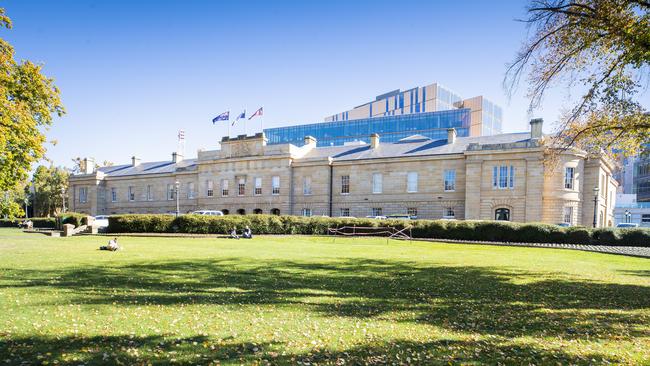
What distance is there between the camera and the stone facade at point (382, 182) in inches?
1581

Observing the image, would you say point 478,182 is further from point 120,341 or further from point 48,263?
point 120,341

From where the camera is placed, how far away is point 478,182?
41812 millimetres

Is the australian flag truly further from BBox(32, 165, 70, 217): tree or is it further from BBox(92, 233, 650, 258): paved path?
BBox(32, 165, 70, 217): tree

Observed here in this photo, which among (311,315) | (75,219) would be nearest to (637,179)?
(75,219)

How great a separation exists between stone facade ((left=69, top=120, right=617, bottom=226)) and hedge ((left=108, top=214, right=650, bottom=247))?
6308 mm

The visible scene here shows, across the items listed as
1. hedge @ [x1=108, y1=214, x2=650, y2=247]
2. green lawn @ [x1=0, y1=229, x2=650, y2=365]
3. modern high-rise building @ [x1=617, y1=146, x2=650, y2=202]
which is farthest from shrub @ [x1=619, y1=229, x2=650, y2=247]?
modern high-rise building @ [x1=617, y1=146, x2=650, y2=202]

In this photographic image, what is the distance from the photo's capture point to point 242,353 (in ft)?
18.6

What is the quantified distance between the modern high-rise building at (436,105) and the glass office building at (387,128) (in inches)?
659

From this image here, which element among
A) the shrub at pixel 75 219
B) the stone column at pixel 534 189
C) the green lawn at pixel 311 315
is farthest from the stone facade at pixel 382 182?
the green lawn at pixel 311 315

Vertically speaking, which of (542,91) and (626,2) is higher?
(626,2)

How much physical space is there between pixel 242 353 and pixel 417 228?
28.9 meters

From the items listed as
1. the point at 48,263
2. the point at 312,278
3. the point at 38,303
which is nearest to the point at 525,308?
the point at 312,278

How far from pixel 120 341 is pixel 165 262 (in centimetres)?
967

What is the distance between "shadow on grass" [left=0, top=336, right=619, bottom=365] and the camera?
5359 mm
